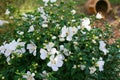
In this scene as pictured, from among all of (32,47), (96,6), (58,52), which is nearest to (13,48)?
(32,47)

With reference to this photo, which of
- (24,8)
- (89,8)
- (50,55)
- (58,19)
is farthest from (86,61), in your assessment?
(89,8)

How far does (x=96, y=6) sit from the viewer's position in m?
7.44

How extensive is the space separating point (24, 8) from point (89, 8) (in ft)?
4.03

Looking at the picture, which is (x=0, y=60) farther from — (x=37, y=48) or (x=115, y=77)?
(x=115, y=77)

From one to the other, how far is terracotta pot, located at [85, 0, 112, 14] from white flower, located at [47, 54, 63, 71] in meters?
3.75

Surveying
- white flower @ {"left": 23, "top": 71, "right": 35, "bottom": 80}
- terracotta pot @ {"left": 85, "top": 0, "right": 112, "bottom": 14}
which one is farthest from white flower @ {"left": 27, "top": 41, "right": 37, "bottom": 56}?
terracotta pot @ {"left": 85, "top": 0, "right": 112, "bottom": 14}

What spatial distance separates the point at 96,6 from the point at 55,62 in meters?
4.25

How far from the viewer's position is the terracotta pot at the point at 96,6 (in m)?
7.04

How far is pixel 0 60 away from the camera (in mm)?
3738

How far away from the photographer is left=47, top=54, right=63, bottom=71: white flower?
3.32 m

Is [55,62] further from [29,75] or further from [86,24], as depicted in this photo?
[86,24]

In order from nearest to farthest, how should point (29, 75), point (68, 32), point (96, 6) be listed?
point (29, 75)
point (68, 32)
point (96, 6)

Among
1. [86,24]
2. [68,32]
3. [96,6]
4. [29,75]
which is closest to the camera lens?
[29,75]

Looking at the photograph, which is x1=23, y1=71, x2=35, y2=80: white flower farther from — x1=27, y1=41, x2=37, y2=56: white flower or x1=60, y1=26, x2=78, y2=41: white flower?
x1=60, y1=26, x2=78, y2=41: white flower
